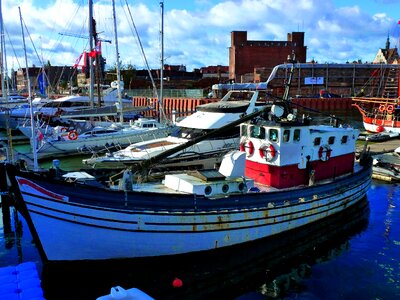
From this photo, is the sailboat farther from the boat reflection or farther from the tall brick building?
A: the tall brick building

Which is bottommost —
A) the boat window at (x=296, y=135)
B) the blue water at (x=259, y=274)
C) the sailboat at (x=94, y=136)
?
the blue water at (x=259, y=274)

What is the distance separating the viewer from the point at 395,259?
13938 mm

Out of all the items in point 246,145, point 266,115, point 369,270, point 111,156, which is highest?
point 266,115

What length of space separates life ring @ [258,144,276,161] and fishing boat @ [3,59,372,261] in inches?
1.5

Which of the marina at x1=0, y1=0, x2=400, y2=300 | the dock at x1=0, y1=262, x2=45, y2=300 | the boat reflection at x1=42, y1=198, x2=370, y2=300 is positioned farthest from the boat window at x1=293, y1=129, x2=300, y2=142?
the dock at x1=0, y1=262, x2=45, y2=300

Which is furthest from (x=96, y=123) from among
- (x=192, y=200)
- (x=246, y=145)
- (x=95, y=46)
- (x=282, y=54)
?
(x=282, y=54)

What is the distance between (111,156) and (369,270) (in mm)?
16205

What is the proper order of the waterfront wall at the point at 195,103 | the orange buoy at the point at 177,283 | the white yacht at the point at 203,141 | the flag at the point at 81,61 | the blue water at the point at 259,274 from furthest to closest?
the waterfront wall at the point at 195,103, the flag at the point at 81,61, the white yacht at the point at 203,141, the orange buoy at the point at 177,283, the blue water at the point at 259,274

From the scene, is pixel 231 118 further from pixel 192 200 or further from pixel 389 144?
pixel 389 144

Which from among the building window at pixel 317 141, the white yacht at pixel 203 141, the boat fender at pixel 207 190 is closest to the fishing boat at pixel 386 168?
the white yacht at pixel 203 141

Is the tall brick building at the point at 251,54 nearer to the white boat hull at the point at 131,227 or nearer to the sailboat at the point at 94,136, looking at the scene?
the sailboat at the point at 94,136

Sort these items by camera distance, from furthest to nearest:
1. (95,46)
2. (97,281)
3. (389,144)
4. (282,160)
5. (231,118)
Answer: (95,46), (389,144), (231,118), (282,160), (97,281)

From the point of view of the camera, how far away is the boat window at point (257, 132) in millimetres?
15828

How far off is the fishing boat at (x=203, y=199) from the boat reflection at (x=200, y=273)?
361 millimetres
